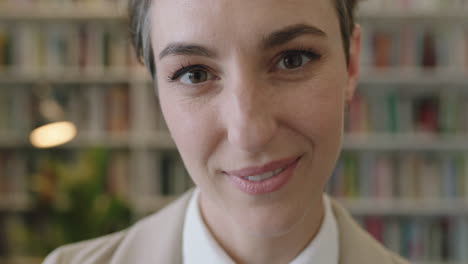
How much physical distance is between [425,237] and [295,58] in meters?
2.77

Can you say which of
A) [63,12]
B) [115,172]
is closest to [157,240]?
[115,172]

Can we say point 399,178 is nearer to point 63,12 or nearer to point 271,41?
point 63,12

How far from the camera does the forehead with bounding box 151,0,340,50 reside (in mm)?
635

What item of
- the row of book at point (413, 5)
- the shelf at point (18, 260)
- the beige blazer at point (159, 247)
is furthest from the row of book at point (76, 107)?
the beige blazer at point (159, 247)

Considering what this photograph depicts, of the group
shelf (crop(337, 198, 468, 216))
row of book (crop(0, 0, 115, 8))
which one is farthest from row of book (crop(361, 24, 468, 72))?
row of book (crop(0, 0, 115, 8))

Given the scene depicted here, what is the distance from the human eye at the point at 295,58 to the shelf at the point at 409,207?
2.44 meters

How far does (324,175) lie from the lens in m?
0.74

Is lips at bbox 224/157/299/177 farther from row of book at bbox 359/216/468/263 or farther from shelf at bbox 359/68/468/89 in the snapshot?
row of book at bbox 359/216/468/263

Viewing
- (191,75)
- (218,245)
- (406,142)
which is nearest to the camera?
(191,75)

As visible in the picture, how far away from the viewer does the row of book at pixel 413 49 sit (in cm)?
295

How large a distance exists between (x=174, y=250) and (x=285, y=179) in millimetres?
309

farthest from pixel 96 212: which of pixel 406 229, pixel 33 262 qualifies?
pixel 406 229

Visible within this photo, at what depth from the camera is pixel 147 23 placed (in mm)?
780

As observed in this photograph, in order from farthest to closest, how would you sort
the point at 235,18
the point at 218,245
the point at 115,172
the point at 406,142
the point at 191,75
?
the point at 115,172, the point at 406,142, the point at 218,245, the point at 191,75, the point at 235,18
